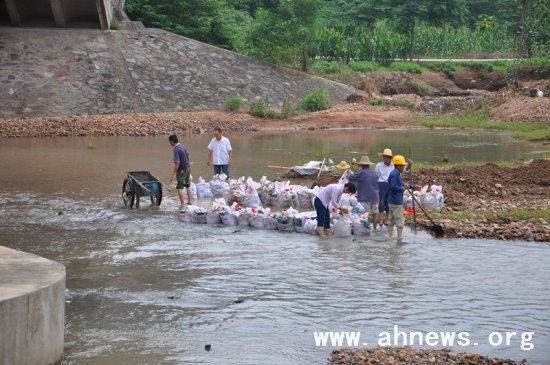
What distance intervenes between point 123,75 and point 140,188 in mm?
23504

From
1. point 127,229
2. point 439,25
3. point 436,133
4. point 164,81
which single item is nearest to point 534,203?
point 127,229

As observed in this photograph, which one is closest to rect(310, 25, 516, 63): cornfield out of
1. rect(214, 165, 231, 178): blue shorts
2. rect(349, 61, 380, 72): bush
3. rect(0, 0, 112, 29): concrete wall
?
rect(349, 61, 380, 72): bush

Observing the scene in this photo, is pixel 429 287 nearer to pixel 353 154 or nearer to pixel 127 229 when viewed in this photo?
pixel 127 229

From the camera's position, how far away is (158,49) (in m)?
43.6

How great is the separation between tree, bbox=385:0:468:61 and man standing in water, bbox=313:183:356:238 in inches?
1901

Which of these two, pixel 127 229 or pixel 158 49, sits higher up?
pixel 158 49

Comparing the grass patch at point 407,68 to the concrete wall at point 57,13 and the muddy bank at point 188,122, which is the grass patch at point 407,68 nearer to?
the muddy bank at point 188,122

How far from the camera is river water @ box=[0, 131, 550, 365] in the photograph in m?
10.4

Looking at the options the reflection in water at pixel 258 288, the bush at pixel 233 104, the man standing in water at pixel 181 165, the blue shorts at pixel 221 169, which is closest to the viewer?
the reflection in water at pixel 258 288

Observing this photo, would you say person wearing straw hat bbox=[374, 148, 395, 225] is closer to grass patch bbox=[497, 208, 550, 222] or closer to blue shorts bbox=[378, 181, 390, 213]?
blue shorts bbox=[378, 181, 390, 213]

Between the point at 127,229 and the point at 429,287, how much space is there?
6.45 m

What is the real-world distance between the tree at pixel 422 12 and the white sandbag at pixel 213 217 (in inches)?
1869

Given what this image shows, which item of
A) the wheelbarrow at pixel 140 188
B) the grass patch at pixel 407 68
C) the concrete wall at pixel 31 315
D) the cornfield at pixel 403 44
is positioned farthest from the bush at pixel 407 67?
the concrete wall at pixel 31 315

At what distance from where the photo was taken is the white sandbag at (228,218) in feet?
56.4
